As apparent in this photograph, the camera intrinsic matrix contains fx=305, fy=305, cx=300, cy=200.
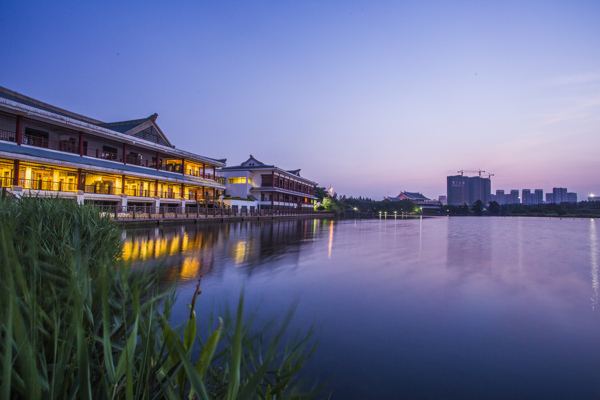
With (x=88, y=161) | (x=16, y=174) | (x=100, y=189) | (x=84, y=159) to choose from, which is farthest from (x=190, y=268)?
(x=84, y=159)

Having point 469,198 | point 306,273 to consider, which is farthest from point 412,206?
point 306,273

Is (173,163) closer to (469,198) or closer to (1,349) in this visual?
(1,349)

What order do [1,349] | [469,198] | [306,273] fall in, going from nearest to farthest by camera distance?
1. [1,349]
2. [306,273]
3. [469,198]

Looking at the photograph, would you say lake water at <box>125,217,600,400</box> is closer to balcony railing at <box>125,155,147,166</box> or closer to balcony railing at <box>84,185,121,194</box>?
balcony railing at <box>84,185,121,194</box>

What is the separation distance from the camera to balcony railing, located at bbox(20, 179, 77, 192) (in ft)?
61.4

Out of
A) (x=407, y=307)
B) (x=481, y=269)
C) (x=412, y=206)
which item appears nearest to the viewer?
(x=407, y=307)

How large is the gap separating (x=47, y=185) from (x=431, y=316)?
24374 mm

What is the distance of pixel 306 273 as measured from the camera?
8586 mm

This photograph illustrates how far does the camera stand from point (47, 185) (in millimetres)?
20266

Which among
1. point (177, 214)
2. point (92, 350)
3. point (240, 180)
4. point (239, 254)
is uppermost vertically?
point (240, 180)

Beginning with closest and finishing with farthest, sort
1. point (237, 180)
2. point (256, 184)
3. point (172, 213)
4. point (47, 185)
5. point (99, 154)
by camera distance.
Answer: point (47, 185) < point (172, 213) < point (99, 154) < point (237, 180) < point (256, 184)

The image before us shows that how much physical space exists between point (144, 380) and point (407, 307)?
544cm

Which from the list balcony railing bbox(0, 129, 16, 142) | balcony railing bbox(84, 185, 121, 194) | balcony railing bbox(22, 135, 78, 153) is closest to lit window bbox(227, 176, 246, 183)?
balcony railing bbox(84, 185, 121, 194)

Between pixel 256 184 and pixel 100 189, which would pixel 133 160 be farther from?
pixel 256 184
